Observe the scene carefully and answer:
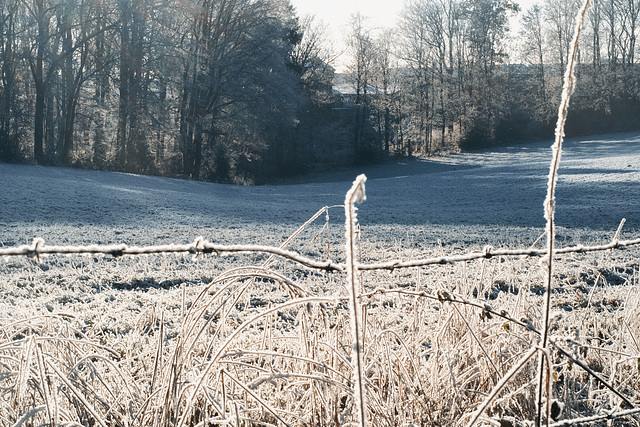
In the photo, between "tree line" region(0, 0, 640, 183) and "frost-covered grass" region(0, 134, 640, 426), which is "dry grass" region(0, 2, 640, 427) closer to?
"frost-covered grass" region(0, 134, 640, 426)

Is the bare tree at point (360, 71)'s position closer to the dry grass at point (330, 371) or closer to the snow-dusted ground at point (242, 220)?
the snow-dusted ground at point (242, 220)

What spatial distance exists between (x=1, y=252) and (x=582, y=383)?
2261 millimetres

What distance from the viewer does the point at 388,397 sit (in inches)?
61.9

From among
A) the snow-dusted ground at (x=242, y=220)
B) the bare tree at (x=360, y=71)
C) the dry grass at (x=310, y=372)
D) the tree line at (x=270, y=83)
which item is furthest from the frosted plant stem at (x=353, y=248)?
the bare tree at (x=360, y=71)

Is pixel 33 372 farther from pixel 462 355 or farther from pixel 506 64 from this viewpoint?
pixel 506 64

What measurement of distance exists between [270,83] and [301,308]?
23.9m

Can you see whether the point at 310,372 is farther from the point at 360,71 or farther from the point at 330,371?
the point at 360,71

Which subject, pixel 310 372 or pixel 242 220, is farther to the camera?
pixel 242 220

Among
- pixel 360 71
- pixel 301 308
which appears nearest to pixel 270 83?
pixel 360 71

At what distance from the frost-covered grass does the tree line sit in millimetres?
6681

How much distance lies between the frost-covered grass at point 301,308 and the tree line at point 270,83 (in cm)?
668

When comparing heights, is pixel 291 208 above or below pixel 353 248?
below

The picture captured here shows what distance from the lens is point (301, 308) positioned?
5.30 ft

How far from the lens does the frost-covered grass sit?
4.61ft
